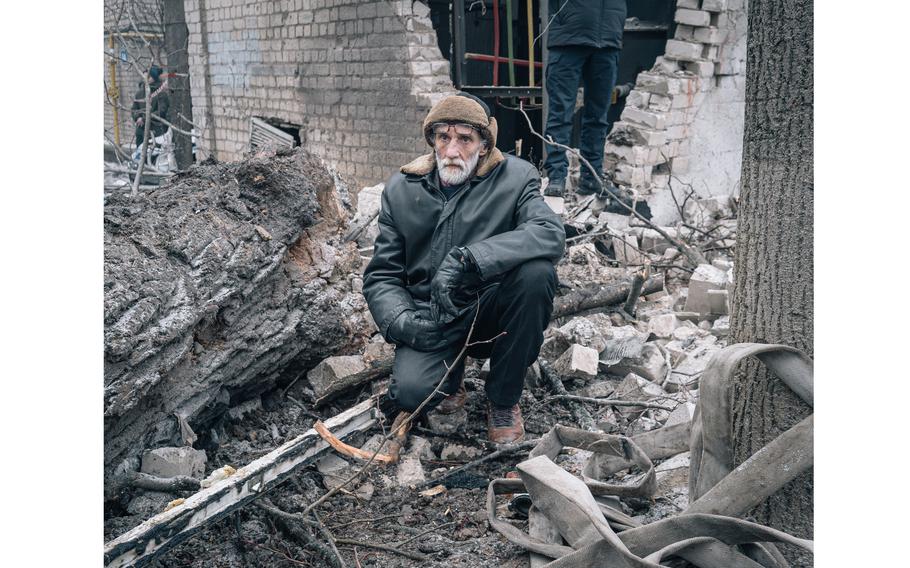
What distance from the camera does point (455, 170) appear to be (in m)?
3.15

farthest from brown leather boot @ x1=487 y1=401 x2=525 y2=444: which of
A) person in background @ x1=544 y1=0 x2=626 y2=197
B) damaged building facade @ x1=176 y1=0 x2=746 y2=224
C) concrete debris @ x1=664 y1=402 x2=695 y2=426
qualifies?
damaged building facade @ x1=176 y1=0 x2=746 y2=224

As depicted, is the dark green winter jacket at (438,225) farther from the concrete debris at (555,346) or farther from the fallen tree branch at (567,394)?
the concrete debris at (555,346)

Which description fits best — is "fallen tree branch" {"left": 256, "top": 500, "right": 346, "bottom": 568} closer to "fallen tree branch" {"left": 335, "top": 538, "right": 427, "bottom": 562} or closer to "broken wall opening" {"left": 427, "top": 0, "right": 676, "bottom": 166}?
"fallen tree branch" {"left": 335, "top": 538, "right": 427, "bottom": 562}

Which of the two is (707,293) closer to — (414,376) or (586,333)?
(586,333)

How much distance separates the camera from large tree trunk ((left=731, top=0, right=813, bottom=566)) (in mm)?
2033

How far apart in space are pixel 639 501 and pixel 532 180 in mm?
1340

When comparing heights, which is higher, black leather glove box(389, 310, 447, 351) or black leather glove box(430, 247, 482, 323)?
black leather glove box(430, 247, 482, 323)

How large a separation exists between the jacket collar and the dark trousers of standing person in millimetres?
2899

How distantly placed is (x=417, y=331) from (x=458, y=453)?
536mm

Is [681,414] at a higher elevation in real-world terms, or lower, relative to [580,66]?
lower

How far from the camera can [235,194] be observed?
3.31 metres

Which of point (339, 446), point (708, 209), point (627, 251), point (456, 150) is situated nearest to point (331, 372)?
point (339, 446)

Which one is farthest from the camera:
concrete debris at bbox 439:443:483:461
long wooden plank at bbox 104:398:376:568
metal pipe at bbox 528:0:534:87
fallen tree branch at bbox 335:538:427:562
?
metal pipe at bbox 528:0:534:87

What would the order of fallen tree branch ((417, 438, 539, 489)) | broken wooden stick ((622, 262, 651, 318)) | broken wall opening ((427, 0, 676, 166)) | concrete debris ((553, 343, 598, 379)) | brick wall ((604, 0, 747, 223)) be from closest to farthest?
fallen tree branch ((417, 438, 539, 489))
concrete debris ((553, 343, 598, 379))
broken wooden stick ((622, 262, 651, 318))
brick wall ((604, 0, 747, 223))
broken wall opening ((427, 0, 676, 166))
